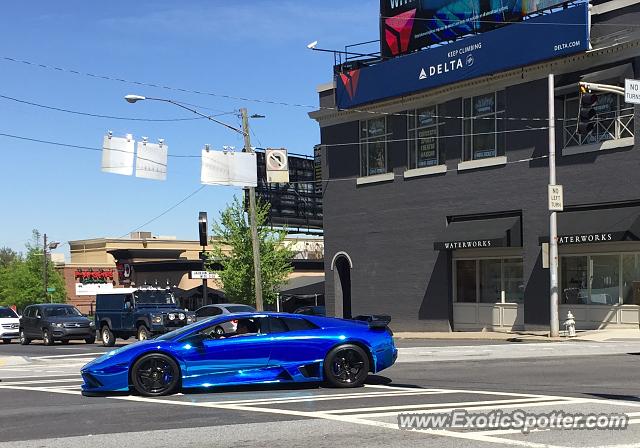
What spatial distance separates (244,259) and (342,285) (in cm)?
970

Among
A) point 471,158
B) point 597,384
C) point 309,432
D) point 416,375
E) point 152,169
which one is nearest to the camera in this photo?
point 309,432

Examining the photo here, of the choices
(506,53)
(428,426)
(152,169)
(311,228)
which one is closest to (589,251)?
(506,53)

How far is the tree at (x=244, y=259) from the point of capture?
148ft

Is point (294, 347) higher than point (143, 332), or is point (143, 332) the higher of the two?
point (294, 347)

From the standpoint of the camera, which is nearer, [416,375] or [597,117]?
[416,375]

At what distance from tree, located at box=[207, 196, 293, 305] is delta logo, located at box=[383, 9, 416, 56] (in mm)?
15337

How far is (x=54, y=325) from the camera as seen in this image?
32.7m

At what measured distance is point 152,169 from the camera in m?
25.0

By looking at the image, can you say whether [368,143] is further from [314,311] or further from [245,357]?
[245,357]

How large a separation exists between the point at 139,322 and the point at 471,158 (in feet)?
45.4

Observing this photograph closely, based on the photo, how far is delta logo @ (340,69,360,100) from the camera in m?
35.0

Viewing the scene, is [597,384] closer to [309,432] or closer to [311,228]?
[309,432]

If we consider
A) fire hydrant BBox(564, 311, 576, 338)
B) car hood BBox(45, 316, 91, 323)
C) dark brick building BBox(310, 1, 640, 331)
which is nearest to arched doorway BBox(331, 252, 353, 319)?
dark brick building BBox(310, 1, 640, 331)

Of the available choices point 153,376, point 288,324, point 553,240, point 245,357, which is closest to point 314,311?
point 553,240
